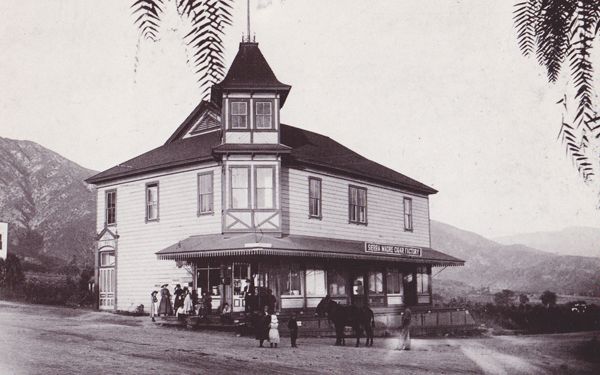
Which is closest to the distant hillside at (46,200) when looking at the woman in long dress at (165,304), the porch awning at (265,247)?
the woman in long dress at (165,304)

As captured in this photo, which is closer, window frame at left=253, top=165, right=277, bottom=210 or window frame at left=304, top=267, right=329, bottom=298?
window frame at left=253, top=165, right=277, bottom=210

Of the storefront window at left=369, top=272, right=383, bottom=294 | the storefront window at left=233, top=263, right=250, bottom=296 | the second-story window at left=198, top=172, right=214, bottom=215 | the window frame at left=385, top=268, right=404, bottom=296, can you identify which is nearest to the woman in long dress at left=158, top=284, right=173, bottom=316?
the storefront window at left=233, top=263, right=250, bottom=296

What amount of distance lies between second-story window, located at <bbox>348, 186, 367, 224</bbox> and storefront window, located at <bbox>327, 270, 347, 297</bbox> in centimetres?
317

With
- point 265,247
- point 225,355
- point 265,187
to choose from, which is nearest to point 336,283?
point 265,187

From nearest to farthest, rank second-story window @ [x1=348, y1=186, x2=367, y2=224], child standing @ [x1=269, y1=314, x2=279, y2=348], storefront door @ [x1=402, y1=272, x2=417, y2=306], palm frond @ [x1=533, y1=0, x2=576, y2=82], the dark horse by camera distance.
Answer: palm frond @ [x1=533, y1=0, x2=576, y2=82] < child standing @ [x1=269, y1=314, x2=279, y2=348] < the dark horse < second-story window @ [x1=348, y1=186, x2=367, y2=224] < storefront door @ [x1=402, y1=272, x2=417, y2=306]

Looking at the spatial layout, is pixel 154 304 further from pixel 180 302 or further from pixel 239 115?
pixel 239 115

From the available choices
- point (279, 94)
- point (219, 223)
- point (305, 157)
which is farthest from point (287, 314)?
point (279, 94)

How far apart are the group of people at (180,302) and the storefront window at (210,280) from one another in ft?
1.53

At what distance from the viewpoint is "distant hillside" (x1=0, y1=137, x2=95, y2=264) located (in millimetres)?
120750

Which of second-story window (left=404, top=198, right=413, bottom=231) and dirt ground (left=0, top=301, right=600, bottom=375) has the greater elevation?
second-story window (left=404, top=198, right=413, bottom=231)

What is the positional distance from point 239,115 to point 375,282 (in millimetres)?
11870

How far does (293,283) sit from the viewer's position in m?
29.0

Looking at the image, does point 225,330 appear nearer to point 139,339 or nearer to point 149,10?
point 139,339

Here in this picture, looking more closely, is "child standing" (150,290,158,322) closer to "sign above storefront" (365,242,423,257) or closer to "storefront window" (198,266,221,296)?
"storefront window" (198,266,221,296)
